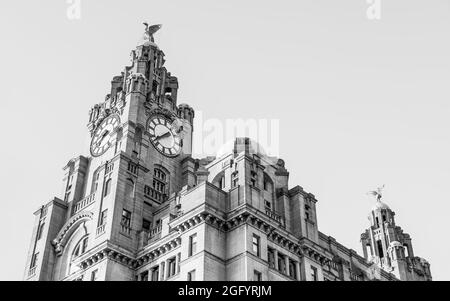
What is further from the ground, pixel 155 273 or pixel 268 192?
pixel 268 192

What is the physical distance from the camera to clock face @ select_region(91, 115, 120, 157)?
298ft

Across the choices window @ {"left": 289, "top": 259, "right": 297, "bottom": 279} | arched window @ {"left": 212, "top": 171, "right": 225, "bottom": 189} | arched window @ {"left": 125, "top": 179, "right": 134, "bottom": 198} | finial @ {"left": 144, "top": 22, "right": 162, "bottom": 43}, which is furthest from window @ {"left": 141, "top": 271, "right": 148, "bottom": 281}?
finial @ {"left": 144, "top": 22, "right": 162, "bottom": 43}

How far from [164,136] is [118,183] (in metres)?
15.0

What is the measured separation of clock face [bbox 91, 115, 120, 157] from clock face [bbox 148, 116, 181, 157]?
4869 mm

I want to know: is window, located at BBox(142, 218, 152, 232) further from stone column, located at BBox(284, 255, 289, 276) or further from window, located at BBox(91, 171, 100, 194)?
stone column, located at BBox(284, 255, 289, 276)

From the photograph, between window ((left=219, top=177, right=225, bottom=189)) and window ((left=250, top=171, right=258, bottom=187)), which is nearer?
window ((left=250, top=171, right=258, bottom=187))

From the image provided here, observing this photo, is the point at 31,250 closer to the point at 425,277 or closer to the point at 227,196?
the point at 227,196

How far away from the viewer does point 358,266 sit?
3649 inches

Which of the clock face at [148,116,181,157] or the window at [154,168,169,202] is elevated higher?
the clock face at [148,116,181,157]

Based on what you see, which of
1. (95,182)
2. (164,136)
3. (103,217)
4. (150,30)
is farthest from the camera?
(150,30)

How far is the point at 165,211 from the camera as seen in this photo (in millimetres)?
81188

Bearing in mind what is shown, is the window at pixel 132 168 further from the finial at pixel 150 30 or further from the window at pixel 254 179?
the finial at pixel 150 30

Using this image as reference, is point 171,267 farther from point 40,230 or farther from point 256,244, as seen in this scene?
point 40,230

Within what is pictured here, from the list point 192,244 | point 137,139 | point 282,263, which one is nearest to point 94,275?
point 192,244
